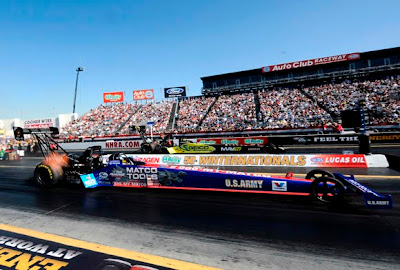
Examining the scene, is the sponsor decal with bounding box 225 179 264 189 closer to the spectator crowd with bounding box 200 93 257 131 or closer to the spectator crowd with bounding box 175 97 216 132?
the spectator crowd with bounding box 200 93 257 131

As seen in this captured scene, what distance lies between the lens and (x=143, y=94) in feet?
148

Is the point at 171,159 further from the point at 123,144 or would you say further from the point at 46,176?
the point at 123,144

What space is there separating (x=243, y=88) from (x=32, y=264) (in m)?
36.5

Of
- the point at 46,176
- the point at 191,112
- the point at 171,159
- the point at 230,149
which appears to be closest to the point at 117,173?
the point at 46,176

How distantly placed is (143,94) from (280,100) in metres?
25.6

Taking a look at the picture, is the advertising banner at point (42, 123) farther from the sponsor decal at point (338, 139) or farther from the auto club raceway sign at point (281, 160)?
the sponsor decal at point (338, 139)

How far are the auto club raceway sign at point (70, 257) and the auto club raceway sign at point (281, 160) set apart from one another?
8038 millimetres

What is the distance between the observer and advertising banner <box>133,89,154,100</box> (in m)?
45.0

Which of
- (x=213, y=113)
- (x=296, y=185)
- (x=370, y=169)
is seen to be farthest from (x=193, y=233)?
(x=213, y=113)

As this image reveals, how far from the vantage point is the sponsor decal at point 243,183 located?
17.6ft

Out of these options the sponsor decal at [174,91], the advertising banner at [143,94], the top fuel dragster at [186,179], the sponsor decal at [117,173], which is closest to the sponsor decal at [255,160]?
the top fuel dragster at [186,179]

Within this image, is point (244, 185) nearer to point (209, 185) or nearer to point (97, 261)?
point (209, 185)

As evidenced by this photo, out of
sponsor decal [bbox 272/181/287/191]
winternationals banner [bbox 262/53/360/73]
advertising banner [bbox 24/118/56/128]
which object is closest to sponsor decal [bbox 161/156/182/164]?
sponsor decal [bbox 272/181/287/191]

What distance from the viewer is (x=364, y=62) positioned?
32500mm
